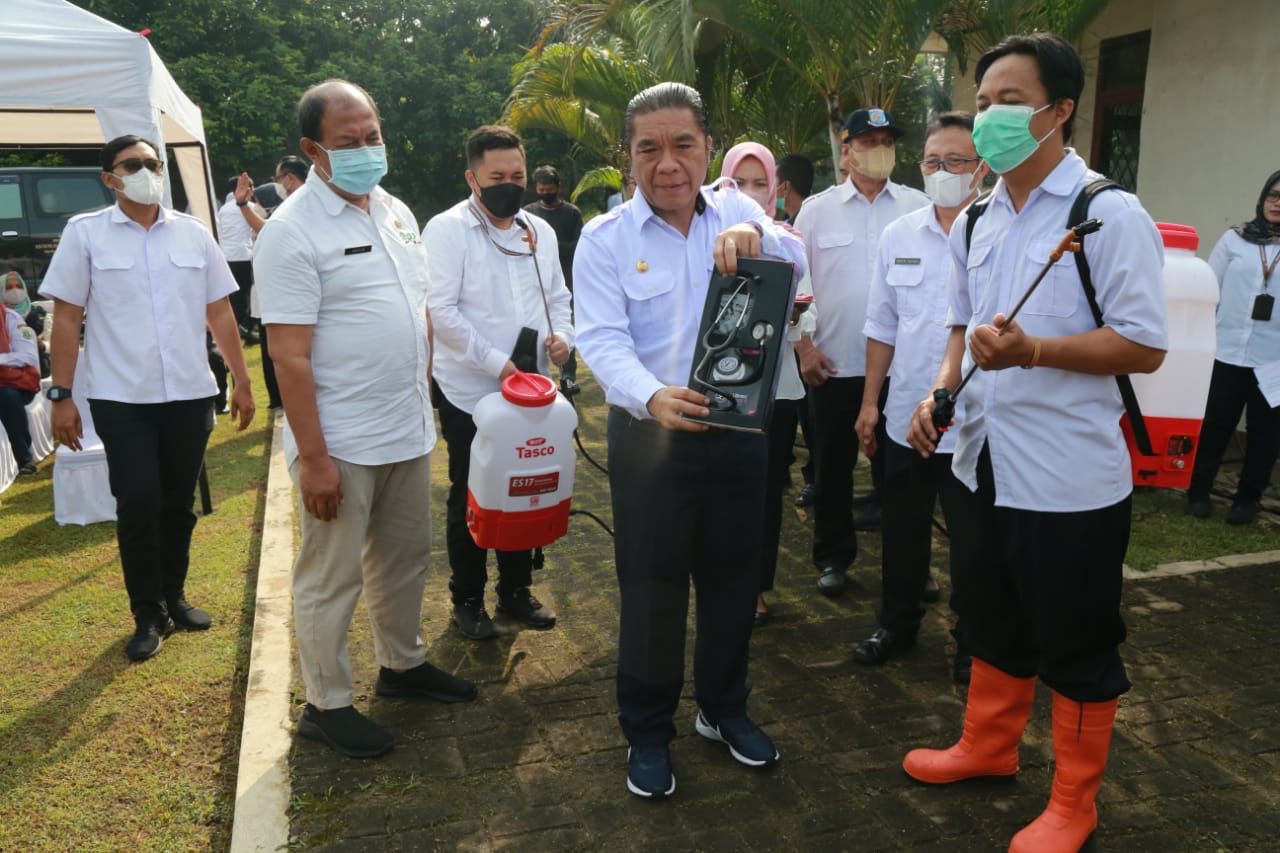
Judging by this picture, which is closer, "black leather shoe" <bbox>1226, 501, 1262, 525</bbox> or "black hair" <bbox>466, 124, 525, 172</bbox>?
Result: "black hair" <bbox>466, 124, 525, 172</bbox>

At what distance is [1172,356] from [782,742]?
1756mm

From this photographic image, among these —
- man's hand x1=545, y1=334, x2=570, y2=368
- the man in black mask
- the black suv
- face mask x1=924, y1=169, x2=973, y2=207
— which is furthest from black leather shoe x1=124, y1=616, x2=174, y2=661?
the black suv

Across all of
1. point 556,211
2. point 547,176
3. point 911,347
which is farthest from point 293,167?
point 911,347

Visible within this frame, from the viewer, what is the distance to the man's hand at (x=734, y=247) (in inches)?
108

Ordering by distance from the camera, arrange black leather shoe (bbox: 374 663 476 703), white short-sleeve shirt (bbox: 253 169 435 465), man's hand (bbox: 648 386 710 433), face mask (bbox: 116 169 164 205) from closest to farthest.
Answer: man's hand (bbox: 648 386 710 433) → white short-sleeve shirt (bbox: 253 169 435 465) → black leather shoe (bbox: 374 663 476 703) → face mask (bbox: 116 169 164 205)

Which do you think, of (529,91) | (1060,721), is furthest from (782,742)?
(529,91)

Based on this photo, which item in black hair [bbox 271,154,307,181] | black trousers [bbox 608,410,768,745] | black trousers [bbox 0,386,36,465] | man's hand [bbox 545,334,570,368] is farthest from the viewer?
black hair [bbox 271,154,307,181]

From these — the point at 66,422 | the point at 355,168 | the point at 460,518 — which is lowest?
the point at 460,518

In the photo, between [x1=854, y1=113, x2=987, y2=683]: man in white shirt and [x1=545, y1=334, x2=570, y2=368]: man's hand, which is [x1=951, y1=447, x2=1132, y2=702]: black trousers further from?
[x1=545, y1=334, x2=570, y2=368]: man's hand

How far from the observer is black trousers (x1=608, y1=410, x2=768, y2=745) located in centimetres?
296

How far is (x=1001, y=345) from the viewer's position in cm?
243

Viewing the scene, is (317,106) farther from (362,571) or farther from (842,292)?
(842,292)

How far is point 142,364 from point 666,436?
2.54 metres

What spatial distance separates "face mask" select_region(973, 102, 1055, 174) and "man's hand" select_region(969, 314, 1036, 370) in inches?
17.8
